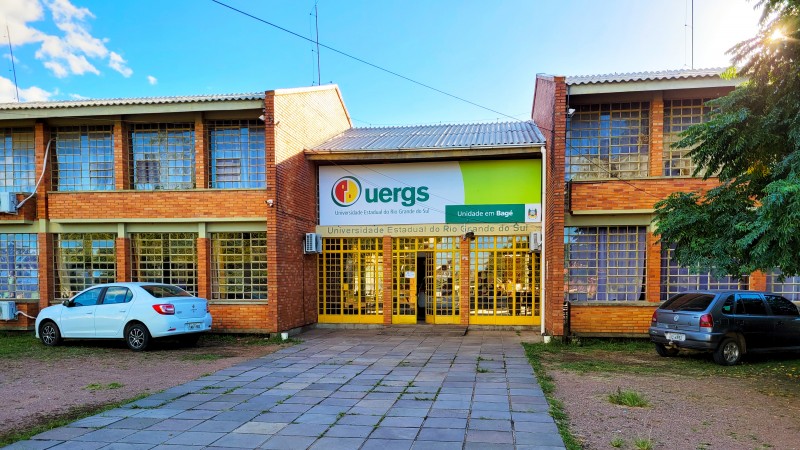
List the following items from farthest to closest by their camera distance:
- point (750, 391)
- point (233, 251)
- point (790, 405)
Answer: point (233, 251), point (750, 391), point (790, 405)

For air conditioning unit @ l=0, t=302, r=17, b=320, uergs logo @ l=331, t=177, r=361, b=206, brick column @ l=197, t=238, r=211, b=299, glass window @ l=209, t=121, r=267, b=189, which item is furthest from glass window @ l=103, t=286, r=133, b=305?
uergs logo @ l=331, t=177, r=361, b=206

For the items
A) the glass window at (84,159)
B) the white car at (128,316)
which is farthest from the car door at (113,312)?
the glass window at (84,159)

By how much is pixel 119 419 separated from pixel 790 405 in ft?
28.3

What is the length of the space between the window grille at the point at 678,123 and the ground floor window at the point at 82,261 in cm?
1475

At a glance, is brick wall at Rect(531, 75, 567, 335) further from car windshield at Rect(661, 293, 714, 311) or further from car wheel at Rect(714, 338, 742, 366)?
car wheel at Rect(714, 338, 742, 366)

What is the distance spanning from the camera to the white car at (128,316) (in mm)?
10539

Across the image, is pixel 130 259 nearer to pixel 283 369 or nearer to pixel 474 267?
pixel 283 369

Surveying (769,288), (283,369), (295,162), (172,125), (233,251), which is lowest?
(283,369)

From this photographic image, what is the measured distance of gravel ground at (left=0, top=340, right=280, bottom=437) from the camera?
21.6 feet

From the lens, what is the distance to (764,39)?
6535 millimetres

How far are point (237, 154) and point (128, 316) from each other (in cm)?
496

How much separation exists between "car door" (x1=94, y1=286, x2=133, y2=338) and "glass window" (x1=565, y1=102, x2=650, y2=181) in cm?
1076

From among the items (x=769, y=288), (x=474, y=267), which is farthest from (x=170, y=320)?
(x=769, y=288)

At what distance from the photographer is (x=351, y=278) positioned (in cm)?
1477
